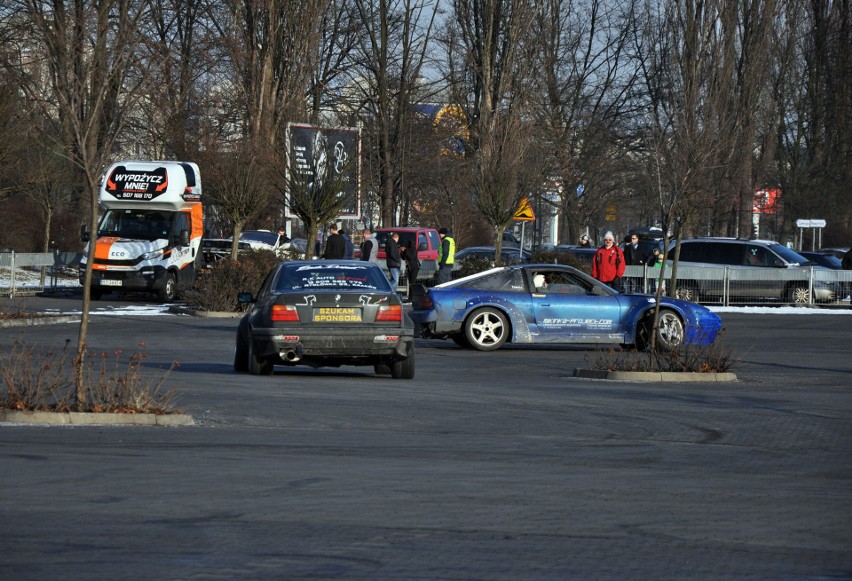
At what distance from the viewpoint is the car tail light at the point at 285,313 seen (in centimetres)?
1662

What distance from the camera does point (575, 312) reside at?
22.4 metres

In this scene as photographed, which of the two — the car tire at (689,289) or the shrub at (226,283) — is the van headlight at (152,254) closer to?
the shrub at (226,283)

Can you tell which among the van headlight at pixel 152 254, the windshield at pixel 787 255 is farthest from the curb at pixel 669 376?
the windshield at pixel 787 255

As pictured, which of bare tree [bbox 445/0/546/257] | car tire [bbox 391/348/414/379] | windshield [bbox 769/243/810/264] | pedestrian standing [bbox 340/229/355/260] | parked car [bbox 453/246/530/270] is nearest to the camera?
car tire [bbox 391/348/414/379]

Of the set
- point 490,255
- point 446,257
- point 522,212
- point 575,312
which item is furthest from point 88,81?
point 490,255

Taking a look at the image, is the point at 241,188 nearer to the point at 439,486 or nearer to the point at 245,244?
the point at 245,244

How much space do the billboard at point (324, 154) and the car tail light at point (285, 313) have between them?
62.7ft

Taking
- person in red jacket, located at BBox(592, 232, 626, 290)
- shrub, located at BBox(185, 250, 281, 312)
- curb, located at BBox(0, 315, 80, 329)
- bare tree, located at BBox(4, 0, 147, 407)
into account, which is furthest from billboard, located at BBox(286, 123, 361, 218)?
bare tree, located at BBox(4, 0, 147, 407)

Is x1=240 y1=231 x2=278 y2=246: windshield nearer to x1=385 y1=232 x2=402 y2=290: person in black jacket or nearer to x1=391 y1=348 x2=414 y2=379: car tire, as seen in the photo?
x1=385 y1=232 x2=402 y2=290: person in black jacket

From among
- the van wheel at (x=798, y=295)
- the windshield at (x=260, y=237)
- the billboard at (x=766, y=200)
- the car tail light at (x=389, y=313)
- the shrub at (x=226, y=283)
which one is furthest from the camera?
the billboard at (x=766, y=200)

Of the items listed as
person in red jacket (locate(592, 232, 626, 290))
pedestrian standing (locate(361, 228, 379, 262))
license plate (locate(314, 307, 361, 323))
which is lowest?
license plate (locate(314, 307, 361, 323))

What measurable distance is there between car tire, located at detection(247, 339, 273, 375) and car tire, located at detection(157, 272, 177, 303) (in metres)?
18.9

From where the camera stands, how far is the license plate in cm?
1666

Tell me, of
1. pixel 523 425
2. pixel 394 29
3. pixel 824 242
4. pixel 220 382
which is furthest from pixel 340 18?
pixel 523 425
